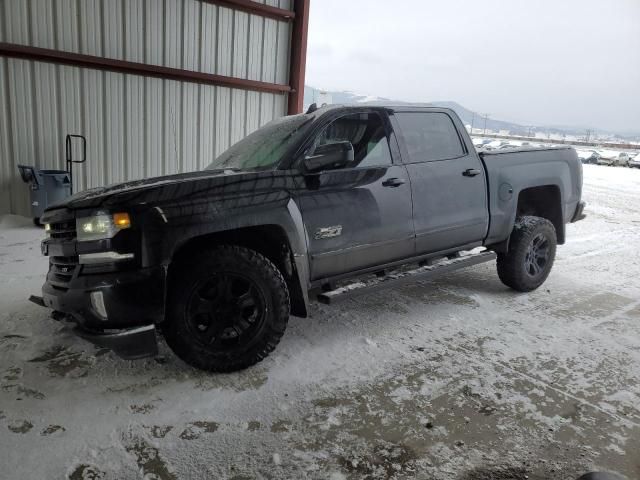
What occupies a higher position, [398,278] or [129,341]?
[398,278]

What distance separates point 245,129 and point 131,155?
8.42 feet

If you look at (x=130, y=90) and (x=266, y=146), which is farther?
(x=130, y=90)

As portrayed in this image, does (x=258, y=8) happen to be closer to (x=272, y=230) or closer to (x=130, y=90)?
(x=130, y=90)

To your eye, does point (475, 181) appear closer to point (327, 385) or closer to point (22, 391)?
point (327, 385)

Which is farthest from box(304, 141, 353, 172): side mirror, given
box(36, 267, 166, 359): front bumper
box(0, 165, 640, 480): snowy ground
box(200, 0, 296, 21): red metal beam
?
box(200, 0, 296, 21): red metal beam

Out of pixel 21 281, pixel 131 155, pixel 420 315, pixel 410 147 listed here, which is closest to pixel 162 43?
pixel 131 155

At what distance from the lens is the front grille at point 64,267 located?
2.96 m

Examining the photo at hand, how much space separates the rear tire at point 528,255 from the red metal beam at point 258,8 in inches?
298

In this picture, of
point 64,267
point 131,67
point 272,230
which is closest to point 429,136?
point 272,230

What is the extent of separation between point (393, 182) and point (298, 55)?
802cm

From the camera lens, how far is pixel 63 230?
3016mm

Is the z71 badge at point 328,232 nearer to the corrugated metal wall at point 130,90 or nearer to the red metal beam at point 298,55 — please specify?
the corrugated metal wall at point 130,90

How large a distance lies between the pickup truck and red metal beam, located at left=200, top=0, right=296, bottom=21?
6.68 metres

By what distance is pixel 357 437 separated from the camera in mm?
2533
